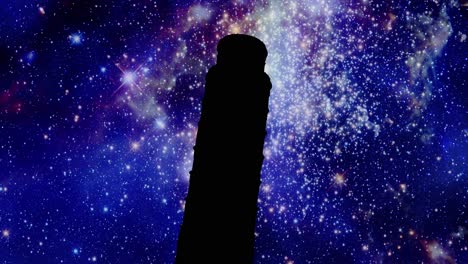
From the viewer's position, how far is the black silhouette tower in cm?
248

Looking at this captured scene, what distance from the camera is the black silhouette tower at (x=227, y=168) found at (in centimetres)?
248

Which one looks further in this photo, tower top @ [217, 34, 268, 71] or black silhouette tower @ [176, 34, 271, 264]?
tower top @ [217, 34, 268, 71]

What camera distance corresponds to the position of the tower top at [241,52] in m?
2.89

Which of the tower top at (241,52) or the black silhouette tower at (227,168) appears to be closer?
the black silhouette tower at (227,168)

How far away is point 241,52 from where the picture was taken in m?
2.93

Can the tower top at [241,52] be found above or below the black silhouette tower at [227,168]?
above

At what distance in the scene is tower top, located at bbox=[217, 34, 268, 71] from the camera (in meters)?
2.89

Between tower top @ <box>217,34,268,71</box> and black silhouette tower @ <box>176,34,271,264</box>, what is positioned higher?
tower top @ <box>217,34,268,71</box>

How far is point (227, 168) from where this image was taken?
2.57 m

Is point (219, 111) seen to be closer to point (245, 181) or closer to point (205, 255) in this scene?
point (245, 181)

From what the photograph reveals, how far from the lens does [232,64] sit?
2.88m

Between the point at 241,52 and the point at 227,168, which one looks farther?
the point at 241,52

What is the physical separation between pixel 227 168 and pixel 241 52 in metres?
0.95

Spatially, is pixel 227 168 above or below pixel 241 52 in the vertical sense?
below
